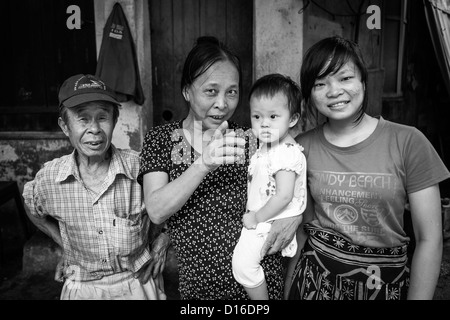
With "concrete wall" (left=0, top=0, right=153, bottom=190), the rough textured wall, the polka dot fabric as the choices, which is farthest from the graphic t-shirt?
the rough textured wall

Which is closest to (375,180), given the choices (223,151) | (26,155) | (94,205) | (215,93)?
(223,151)

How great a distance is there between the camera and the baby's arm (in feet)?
5.78

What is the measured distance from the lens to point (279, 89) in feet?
5.95

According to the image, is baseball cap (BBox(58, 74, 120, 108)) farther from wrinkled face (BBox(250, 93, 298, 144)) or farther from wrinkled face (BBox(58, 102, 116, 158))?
wrinkled face (BBox(250, 93, 298, 144))

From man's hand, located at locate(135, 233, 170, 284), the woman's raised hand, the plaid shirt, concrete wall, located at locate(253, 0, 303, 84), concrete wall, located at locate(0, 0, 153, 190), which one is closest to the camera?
the woman's raised hand

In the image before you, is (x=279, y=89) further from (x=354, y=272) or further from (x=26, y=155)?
(x=26, y=155)

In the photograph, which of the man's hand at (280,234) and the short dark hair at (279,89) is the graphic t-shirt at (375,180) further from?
the short dark hair at (279,89)

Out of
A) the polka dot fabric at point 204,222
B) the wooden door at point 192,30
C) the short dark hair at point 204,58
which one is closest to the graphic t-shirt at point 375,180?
the polka dot fabric at point 204,222

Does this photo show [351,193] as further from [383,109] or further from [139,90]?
[383,109]

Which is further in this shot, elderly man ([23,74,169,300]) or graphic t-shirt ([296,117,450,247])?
elderly man ([23,74,169,300])

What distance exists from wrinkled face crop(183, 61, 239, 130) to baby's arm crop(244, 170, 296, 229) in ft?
1.21

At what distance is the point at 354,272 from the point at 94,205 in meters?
1.24

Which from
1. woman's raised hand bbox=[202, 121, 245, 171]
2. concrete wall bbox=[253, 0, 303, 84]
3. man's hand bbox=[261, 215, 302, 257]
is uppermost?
concrete wall bbox=[253, 0, 303, 84]

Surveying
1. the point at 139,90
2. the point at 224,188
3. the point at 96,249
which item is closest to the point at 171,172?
the point at 224,188
